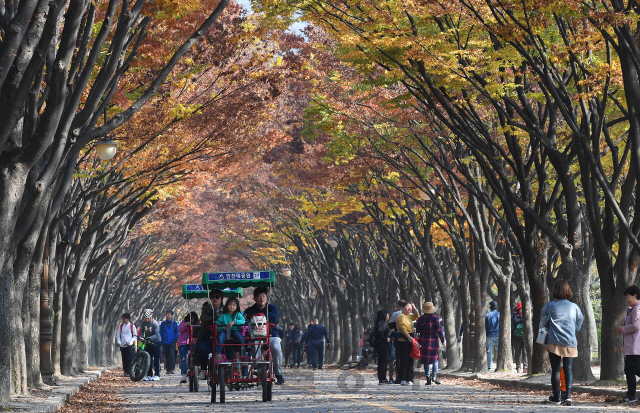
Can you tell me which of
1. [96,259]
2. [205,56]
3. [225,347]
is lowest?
[225,347]

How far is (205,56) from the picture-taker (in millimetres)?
16094

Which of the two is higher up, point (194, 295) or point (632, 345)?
point (194, 295)

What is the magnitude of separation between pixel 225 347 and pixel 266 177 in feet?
60.0

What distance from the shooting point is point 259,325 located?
1345cm

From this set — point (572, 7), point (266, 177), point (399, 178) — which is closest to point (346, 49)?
point (572, 7)

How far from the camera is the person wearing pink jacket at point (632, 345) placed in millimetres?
11086

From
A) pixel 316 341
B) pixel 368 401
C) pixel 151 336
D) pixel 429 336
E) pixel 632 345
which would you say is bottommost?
pixel 316 341

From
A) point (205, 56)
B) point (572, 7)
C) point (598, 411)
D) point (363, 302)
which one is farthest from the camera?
point (363, 302)

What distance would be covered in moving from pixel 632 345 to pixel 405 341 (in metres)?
6.89

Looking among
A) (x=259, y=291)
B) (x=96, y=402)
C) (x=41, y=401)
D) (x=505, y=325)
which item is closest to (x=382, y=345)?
(x=505, y=325)

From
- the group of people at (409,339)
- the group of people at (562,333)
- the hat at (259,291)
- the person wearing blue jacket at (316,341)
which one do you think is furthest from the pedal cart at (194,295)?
the person wearing blue jacket at (316,341)

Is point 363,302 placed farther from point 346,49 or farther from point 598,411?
point 598,411

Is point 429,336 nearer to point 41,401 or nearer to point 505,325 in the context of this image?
point 505,325

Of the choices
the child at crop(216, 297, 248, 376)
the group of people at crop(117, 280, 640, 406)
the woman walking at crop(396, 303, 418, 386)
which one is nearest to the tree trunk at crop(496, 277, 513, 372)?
the group of people at crop(117, 280, 640, 406)
